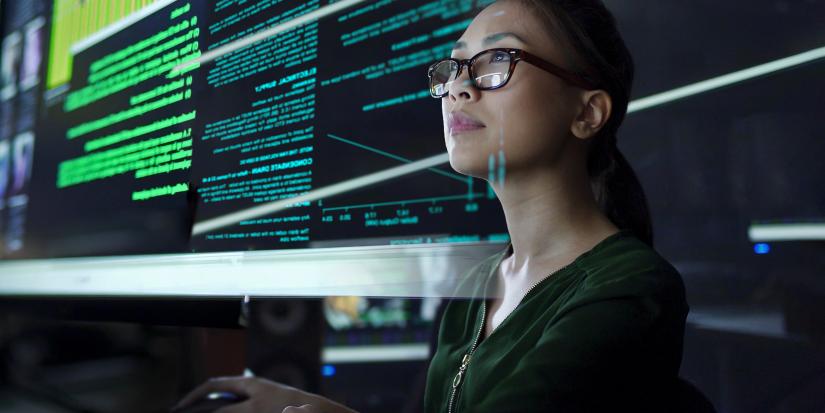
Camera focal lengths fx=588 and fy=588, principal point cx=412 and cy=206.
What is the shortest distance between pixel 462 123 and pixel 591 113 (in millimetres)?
111

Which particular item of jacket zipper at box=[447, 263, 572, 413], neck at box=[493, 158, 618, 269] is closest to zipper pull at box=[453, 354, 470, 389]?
jacket zipper at box=[447, 263, 572, 413]

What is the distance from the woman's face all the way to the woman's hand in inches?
12.1

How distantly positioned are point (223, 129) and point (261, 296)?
→ 0.27m

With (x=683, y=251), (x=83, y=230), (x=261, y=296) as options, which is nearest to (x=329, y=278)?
(x=261, y=296)

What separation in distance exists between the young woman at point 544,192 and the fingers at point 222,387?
19 centimetres

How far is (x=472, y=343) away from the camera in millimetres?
524

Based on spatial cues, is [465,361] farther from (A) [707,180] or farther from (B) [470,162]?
(A) [707,180]

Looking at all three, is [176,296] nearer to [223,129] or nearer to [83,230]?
[223,129]

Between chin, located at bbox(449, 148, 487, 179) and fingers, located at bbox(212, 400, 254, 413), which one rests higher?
chin, located at bbox(449, 148, 487, 179)

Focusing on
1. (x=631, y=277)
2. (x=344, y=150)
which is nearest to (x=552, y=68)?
(x=631, y=277)

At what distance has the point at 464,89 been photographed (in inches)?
20.2

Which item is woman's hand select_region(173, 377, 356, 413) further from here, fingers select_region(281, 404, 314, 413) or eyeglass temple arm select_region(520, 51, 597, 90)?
eyeglass temple arm select_region(520, 51, 597, 90)

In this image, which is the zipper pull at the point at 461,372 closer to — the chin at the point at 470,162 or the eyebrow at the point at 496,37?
the chin at the point at 470,162

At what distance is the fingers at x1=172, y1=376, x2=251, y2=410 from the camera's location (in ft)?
2.33
